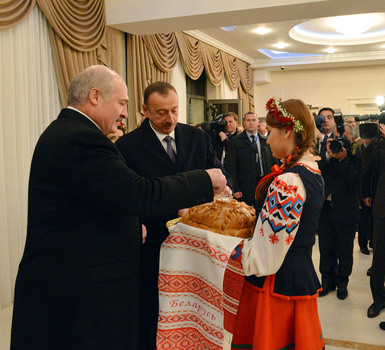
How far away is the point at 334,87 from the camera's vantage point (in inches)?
451

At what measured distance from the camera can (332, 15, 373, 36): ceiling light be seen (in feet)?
24.9

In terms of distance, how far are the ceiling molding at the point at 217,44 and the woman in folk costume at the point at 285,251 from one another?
232 inches

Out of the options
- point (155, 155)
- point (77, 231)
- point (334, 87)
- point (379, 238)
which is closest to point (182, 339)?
point (77, 231)

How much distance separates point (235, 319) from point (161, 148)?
0.97 meters

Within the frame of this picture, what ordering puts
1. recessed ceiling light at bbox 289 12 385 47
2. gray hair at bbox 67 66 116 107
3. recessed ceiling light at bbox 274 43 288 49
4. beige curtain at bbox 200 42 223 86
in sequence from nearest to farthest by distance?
gray hair at bbox 67 66 116 107 → recessed ceiling light at bbox 289 12 385 47 → beige curtain at bbox 200 42 223 86 → recessed ceiling light at bbox 274 43 288 49

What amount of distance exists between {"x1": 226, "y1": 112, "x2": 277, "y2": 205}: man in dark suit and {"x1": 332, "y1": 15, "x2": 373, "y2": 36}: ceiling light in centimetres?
375

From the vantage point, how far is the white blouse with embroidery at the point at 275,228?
1557 millimetres

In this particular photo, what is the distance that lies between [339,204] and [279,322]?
2.09 meters

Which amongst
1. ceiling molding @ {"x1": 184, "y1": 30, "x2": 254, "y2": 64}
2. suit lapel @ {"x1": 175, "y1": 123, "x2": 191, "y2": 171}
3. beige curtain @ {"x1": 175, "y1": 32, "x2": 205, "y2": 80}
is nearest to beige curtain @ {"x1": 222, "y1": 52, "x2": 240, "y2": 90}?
ceiling molding @ {"x1": 184, "y1": 30, "x2": 254, "y2": 64}

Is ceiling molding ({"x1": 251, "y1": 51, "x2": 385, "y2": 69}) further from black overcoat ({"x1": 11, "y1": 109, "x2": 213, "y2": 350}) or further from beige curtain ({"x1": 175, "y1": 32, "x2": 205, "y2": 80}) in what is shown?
black overcoat ({"x1": 11, "y1": 109, "x2": 213, "y2": 350})

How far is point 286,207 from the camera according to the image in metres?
1.56

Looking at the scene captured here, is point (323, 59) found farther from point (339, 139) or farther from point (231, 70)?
point (339, 139)

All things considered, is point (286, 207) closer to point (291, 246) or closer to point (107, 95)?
point (291, 246)

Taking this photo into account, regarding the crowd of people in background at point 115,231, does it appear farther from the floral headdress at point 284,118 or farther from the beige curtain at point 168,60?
the beige curtain at point 168,60
